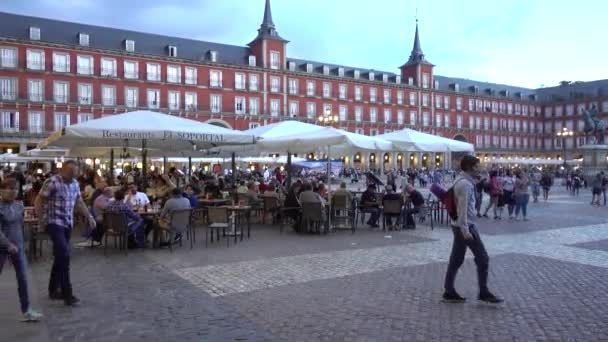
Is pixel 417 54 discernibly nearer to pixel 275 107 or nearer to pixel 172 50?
pixel 275 107

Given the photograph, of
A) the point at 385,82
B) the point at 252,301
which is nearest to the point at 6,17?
the point at 385,82

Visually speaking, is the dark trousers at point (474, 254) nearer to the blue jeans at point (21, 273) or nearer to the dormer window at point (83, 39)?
the blue jeans at point (21, 273)

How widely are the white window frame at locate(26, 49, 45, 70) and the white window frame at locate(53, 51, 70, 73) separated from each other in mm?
933

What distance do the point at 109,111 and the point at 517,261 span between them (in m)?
44.1

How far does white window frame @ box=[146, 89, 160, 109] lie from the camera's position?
47.3 meters

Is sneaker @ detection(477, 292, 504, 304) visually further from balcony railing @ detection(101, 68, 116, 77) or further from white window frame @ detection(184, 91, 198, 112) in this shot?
white window frame @ detection(184, 91, 198, 112)

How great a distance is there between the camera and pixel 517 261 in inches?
299

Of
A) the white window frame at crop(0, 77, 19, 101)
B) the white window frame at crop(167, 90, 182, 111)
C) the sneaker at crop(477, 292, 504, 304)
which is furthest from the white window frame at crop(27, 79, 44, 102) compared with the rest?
the sneaker at crop(477, 292, 504, 304)

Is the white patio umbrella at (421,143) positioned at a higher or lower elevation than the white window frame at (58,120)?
lower

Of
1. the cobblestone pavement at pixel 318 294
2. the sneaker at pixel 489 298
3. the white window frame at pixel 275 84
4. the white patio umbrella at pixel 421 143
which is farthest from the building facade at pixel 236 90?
the sneaker at pixel 489 298

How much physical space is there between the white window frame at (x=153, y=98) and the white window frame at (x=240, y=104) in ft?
26.3

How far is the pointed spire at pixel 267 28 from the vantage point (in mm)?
54088

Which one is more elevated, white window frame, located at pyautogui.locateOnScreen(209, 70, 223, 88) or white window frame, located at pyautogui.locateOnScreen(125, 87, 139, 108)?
white window frame, located at pyautogui.locateOnScreen(209, 70, 223, 88)

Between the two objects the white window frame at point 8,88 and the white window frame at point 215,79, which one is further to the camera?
the white window frame at point 215,79
